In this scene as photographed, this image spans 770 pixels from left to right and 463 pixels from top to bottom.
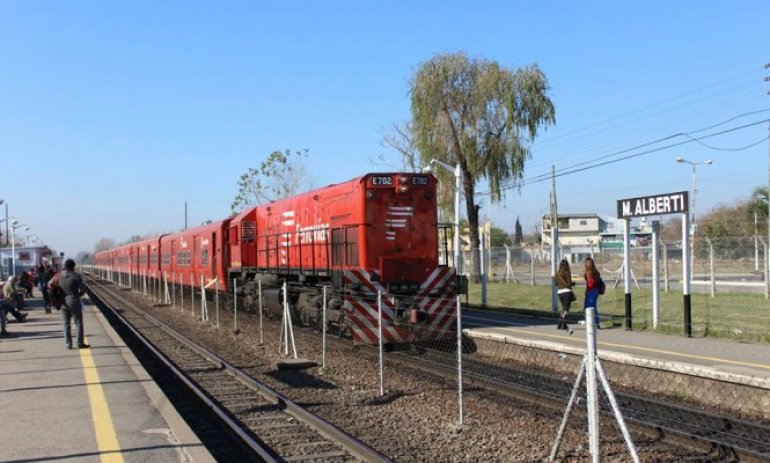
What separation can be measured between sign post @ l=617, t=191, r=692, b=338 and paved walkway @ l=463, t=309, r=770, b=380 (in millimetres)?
571

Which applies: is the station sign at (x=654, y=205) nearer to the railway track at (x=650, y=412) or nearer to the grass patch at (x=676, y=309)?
the grass patch at (x=676, y=309)

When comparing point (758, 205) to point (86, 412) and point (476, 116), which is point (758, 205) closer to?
point (476, 116)

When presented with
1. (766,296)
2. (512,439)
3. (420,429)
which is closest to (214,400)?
(420,429)

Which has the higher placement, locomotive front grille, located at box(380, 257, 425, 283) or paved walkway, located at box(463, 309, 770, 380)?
locomotive front grille, located at box(380, 257, 425, 283)

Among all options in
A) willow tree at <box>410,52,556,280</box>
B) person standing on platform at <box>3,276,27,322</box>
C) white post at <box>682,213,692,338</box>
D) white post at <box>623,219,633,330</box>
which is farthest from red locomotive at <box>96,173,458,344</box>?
willow tree at <box>410,52,556,280</box>

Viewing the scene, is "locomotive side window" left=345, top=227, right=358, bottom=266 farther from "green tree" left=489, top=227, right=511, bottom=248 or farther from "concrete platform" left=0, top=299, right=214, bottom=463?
"green tree" left=489, top=227, right=511, bottom=248

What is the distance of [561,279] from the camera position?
16047mm

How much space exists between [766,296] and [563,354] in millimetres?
10949

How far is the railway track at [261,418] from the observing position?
23.5 feet

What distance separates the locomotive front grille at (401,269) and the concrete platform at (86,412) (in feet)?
18.1

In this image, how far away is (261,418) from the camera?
8.96 meters

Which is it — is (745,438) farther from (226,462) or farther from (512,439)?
(226,462)

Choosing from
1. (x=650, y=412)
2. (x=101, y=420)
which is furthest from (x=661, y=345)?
(x=101, y=420)

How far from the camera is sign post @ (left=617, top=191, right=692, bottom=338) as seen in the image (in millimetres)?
13845
